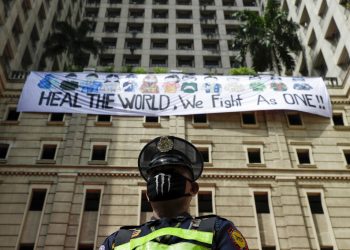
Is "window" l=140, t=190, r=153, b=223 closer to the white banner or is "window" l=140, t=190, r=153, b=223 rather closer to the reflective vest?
the white banner

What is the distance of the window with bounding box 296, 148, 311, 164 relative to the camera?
76.1 ft

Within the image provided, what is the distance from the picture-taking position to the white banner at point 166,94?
23594 millimetres

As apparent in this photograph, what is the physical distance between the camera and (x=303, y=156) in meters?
23.4

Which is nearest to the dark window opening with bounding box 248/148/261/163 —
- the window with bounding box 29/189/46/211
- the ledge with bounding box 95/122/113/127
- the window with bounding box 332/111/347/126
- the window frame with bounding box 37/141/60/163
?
the window with bounding box 332/111/347/126

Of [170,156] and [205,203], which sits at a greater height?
[205,203]

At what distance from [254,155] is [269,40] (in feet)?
42.4

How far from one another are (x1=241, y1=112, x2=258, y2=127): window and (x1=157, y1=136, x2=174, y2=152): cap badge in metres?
20.8

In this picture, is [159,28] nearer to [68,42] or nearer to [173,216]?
[68,42]

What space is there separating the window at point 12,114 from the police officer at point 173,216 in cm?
2205

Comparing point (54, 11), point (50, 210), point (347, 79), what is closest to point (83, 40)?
point (54, 11)

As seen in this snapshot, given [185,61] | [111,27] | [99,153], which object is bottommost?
[99,153]

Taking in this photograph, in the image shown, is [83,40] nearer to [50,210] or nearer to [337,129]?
[50,210]

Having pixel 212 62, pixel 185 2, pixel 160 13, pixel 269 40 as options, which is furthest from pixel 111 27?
pixel 269 40

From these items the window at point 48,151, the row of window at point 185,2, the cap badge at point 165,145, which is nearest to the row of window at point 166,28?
the row of window at point 185,2
